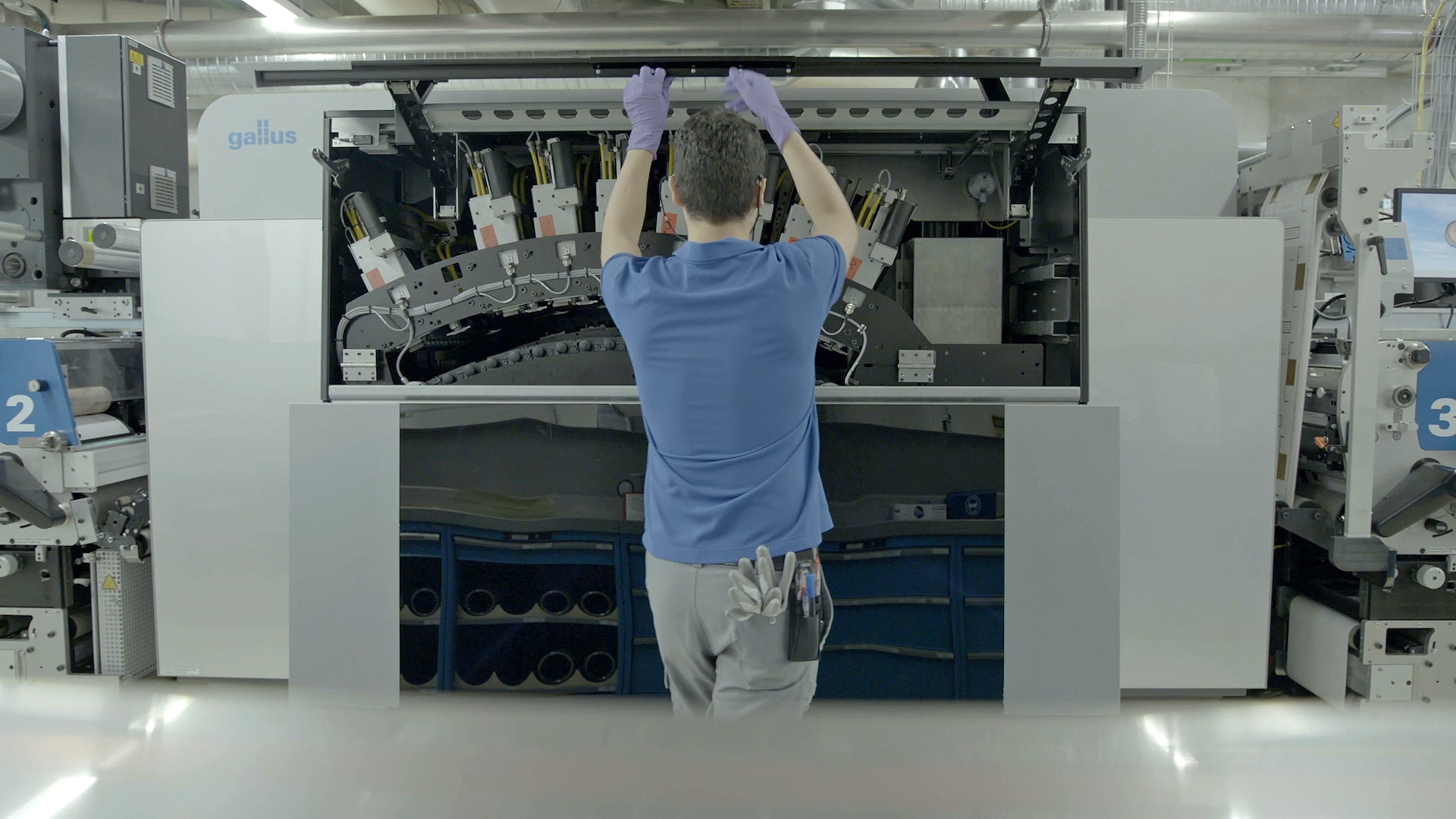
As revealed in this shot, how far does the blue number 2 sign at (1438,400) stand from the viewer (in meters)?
2.49

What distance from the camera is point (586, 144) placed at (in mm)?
2223

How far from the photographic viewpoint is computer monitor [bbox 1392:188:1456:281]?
3.69 m

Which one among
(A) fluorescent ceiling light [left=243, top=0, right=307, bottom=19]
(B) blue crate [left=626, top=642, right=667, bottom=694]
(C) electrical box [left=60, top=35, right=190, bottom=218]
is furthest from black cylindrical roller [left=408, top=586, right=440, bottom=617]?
(A) fluorescent ceiling light [left=243, top=0, right=307, bottom=19]

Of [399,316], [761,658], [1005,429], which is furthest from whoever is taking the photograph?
[399,316]

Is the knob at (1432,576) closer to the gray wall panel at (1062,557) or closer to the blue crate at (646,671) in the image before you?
the gray wall panel at (1062,557)

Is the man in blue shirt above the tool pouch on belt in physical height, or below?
above

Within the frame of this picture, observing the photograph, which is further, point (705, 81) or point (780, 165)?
point (705, 81)

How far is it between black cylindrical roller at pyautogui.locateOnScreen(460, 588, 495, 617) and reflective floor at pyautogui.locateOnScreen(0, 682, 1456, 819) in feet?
5.23

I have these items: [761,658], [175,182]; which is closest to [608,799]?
[761,658]

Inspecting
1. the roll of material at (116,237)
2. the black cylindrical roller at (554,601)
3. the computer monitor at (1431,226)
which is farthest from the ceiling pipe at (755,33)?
the black cylindrical roller at (554,601)

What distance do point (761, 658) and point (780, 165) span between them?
132 cm

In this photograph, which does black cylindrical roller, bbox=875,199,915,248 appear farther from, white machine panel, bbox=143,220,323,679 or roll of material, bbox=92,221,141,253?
roll of material, bbox=92,221,141,253

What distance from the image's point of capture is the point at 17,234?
2754 millimetres

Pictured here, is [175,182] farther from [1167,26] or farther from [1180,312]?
[1167,26]
